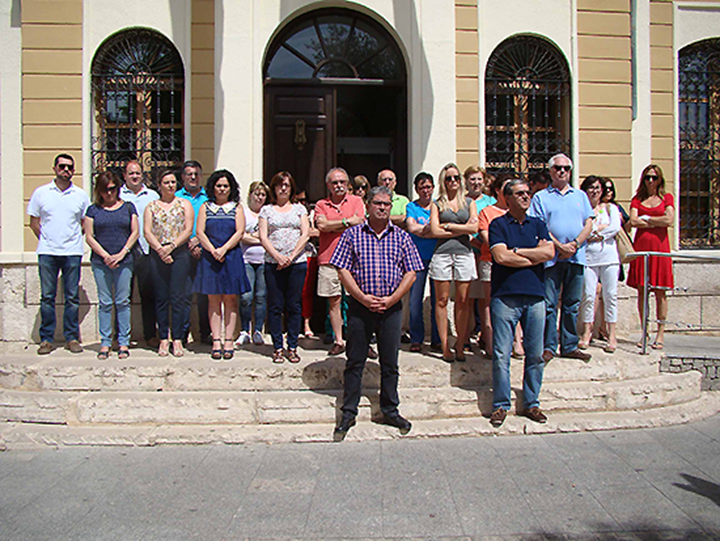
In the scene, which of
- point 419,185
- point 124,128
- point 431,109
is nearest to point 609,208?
point 419,185

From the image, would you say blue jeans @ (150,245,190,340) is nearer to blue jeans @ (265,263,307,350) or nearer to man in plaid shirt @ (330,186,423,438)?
blue jeans @ (265,263,307,350)

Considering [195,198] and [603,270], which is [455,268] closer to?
[603,270]

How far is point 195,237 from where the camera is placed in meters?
6.24

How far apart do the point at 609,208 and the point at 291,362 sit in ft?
12.3

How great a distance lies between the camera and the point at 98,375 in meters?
5.58

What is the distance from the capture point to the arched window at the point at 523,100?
839 cm

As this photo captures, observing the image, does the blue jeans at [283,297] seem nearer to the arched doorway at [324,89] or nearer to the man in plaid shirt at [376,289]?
the man in plaid shirt at [376,289]

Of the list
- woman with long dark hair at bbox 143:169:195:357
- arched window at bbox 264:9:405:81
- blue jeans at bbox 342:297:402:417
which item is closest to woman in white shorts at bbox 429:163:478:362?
blue jeans at bbox 342:297:402:417

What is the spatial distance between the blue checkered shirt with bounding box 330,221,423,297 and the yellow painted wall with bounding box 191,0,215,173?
369cm

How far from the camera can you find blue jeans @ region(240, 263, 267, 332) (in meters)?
6.65

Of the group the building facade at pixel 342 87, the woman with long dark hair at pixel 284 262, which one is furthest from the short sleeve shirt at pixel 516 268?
the building facade at pixel 342 87

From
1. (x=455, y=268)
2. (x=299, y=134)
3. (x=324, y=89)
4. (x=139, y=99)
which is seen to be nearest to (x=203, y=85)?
(x=139, y=99)

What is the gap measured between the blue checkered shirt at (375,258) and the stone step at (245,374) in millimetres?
1088

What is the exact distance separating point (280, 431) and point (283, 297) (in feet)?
4.69
